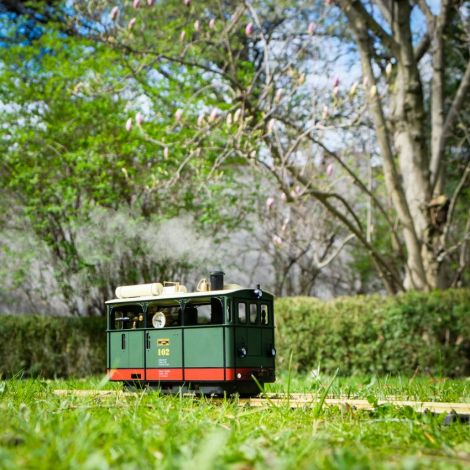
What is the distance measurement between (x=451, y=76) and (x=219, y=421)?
16059 mm

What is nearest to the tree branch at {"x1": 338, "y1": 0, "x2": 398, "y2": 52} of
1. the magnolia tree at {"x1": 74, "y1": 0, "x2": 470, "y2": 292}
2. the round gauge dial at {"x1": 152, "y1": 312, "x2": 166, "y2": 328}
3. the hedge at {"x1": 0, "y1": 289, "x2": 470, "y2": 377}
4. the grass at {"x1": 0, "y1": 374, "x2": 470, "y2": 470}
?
the magnolia tree at {"x1": 74, "y1": 0, "x2": 470, "y2": 292}

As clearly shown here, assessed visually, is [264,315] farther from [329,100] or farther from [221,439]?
[329,100]

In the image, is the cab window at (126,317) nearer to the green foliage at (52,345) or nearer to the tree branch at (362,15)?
the green foliage at (52,345)

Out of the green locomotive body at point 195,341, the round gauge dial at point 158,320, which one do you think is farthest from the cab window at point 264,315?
the round gauge dial at point 158,320

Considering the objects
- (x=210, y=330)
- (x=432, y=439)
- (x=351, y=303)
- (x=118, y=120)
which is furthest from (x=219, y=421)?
(x=118, y=120)

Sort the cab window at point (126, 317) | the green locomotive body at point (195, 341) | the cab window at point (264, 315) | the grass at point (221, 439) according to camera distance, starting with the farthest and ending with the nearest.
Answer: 1. the cab window at point (126, 317)
2. the cab window at point (264, 315)
3. the green locomotive body at point (195, 341)
4. the grass at point (221, 439)

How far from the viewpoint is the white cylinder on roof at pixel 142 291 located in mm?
6754

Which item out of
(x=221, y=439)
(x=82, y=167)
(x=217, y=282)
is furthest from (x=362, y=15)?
(x=221, y=439)

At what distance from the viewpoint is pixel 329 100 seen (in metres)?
18.2

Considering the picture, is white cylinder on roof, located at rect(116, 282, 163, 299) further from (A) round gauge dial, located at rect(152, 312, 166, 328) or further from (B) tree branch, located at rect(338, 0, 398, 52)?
(B) tree branch, located at rect(338, 0, 398, 52)

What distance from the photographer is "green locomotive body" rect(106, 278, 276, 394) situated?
6137 millimetres

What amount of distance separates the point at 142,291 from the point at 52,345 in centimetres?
761

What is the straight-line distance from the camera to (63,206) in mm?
14805

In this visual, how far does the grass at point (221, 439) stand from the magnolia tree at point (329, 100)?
5.57 metres
